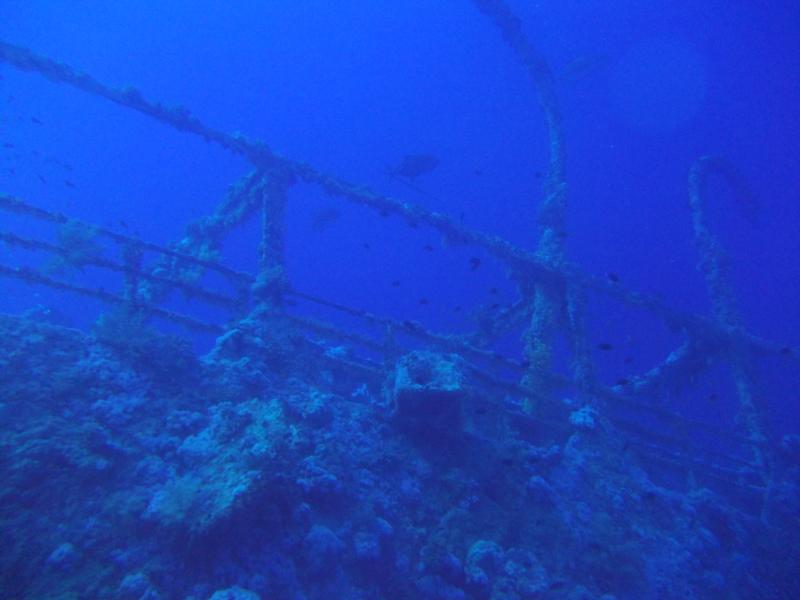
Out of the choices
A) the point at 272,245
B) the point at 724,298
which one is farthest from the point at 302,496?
the point at 724,298

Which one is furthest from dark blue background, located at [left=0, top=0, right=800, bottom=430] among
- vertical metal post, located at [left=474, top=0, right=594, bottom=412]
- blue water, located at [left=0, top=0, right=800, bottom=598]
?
vertical metal post, located at [left=474, top=0, right=594, bottom=412]

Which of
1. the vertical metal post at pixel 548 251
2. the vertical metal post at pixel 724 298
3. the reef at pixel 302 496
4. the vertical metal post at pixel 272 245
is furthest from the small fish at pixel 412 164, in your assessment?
the vertical metal post at pixel 724 298

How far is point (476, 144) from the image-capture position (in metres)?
111

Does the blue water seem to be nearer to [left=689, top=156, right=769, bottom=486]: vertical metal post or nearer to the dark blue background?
the dark blue background

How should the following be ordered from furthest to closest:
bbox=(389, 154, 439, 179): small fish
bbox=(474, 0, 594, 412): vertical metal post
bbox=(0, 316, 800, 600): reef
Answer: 1. bbox=(389, 154, 439, 179): small fish
2. bbox=(474, 0, 594, 412): vertical metal post
3. bbox=(0, 316, 800, 600): reef

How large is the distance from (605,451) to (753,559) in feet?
8.30

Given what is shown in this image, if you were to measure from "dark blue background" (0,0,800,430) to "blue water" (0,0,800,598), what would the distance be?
1.48ft

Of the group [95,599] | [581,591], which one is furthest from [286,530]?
[581,591]

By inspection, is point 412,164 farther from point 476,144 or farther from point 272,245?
point 476,144

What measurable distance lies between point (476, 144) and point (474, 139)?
129 cm

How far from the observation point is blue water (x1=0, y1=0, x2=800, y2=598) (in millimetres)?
72562

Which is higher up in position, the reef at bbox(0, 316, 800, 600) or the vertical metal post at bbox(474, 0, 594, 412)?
the vertical metal post at bbox(474, 0, 594, 412)

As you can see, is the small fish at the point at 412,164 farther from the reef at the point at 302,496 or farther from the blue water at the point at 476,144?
the blue water at the point at 476,144

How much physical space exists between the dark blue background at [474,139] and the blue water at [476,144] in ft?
1.48
